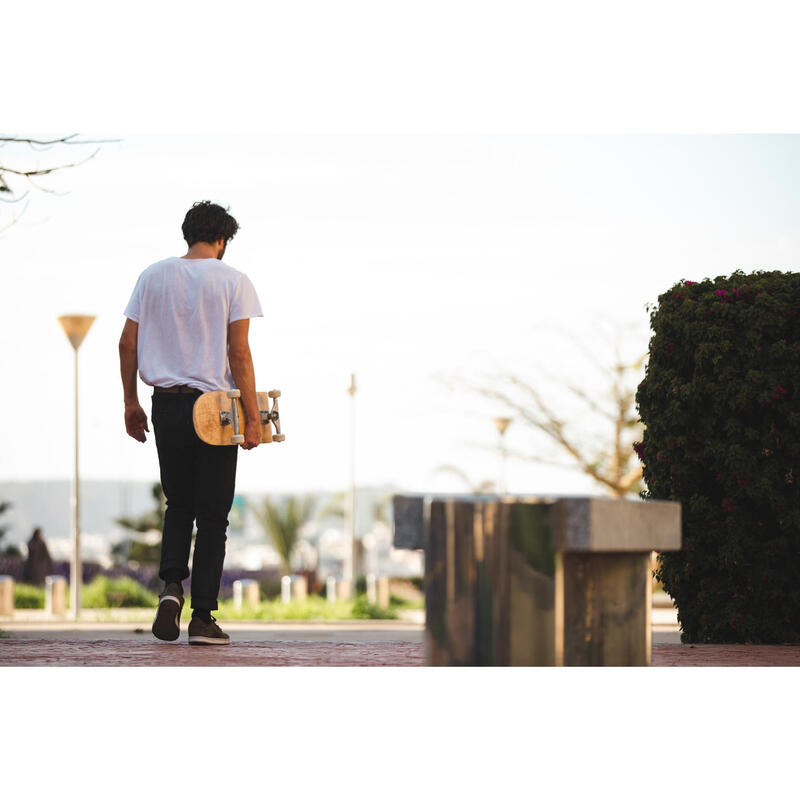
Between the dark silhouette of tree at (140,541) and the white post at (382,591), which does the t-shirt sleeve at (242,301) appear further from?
the dark silhouette of tree at (140,541)

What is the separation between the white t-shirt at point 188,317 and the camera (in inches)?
210

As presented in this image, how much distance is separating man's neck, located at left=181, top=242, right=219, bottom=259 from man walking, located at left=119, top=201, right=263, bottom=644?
13 centimetres

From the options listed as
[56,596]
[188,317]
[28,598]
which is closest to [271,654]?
A: [188,317]

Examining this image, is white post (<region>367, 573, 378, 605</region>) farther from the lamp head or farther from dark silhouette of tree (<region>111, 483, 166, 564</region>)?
dark silhouette of tree (<region>111, 483, 166, 564</region>)

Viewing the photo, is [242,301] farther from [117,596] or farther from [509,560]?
[117,596]

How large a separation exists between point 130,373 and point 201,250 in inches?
26.8

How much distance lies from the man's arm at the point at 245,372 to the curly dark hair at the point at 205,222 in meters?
0.50

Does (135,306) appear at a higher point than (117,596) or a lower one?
higher

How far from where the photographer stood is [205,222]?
5590 mm

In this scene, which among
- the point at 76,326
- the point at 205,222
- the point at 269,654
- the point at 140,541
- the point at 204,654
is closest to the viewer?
the point at 204,654
